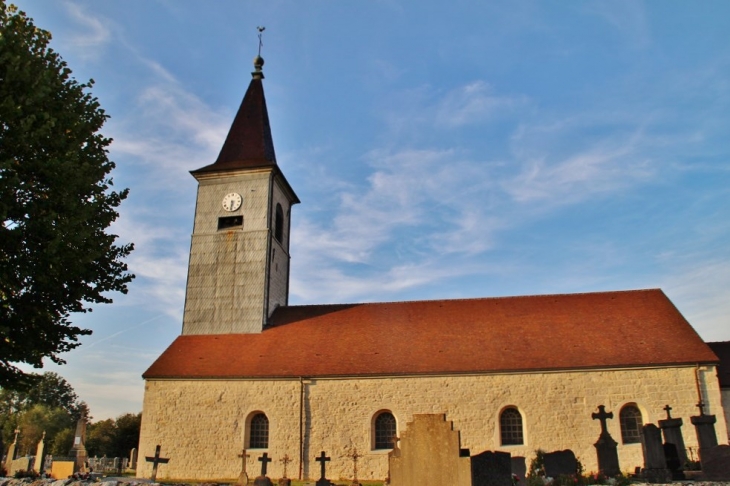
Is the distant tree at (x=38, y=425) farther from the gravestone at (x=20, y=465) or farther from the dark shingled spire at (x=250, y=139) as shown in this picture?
the dark shingled spire at (x=250, y=139)

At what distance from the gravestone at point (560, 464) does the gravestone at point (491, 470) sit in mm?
4026

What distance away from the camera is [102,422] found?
4644cm

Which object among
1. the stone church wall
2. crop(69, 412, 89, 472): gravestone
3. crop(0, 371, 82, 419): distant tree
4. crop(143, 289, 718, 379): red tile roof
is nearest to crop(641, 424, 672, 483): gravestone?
the stone church wall

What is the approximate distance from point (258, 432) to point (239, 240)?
876 cm

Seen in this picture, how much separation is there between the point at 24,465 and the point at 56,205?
14209 millimetres

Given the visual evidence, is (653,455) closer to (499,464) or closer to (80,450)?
(499,464)

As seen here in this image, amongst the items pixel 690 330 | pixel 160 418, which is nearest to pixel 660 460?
pixel 690 330

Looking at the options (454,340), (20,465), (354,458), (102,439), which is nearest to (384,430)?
(354,458)

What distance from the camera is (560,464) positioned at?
14.4 metres

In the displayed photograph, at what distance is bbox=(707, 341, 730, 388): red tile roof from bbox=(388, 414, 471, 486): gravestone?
49.5 ft

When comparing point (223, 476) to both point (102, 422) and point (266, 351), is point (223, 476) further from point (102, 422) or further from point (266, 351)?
point (102, 422)

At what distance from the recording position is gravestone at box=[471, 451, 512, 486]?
10664 mm

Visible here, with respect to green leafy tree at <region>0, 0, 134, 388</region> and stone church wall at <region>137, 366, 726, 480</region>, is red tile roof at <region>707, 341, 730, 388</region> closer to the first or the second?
stone church wall at <region>137, 366, 726, 480</region>

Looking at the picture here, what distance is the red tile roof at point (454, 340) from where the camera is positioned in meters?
20.1
